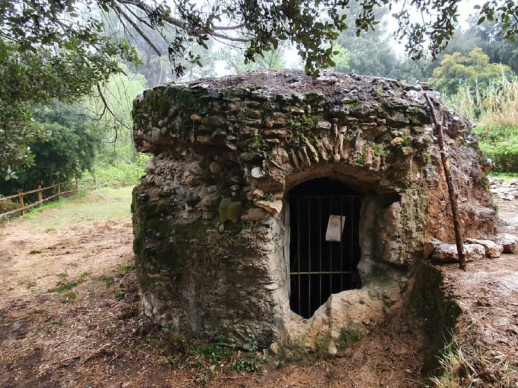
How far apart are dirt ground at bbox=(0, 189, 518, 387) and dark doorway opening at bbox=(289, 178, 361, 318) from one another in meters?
1.14

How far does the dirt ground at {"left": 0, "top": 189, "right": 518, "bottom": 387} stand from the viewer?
2.84 m

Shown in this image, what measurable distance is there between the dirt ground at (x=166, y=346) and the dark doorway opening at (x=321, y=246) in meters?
1.14

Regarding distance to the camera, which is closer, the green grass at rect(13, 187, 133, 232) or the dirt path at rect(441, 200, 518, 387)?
the dirt path at rect(441, 200, 518, 387)

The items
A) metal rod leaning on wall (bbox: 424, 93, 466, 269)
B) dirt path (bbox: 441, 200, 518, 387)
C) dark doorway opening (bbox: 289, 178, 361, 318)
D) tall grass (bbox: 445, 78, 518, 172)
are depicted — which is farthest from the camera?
tall grass (bbox: 445, 78, 518, 172)

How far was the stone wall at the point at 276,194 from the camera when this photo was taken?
3330 millimetres

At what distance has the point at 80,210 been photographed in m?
12.4

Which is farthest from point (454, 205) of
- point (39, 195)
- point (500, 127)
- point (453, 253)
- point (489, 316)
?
point (39, 195)

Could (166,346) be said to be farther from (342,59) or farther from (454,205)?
(342,59)

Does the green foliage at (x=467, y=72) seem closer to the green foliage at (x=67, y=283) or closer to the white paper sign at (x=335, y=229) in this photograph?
the white paper sign at (x=335, y=229)

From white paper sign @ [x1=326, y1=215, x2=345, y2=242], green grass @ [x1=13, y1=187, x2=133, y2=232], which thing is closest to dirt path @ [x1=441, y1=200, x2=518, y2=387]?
white paper sign @ [x1=326, y1=215, x2=345, y2=242]

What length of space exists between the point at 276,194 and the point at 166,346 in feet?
6.93

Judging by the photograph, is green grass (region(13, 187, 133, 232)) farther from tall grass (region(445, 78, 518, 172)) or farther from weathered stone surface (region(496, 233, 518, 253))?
tall grass (region(445, 78, 518, 172))

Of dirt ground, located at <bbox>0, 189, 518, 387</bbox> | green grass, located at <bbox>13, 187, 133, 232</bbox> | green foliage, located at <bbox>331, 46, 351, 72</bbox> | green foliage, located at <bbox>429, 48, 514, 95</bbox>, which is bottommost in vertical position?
dirt ground, located at <bbox>0, 189, 518, 387</bbox>

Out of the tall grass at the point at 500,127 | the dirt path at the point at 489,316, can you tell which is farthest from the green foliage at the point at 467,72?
the dirt path at the point at 489,316
